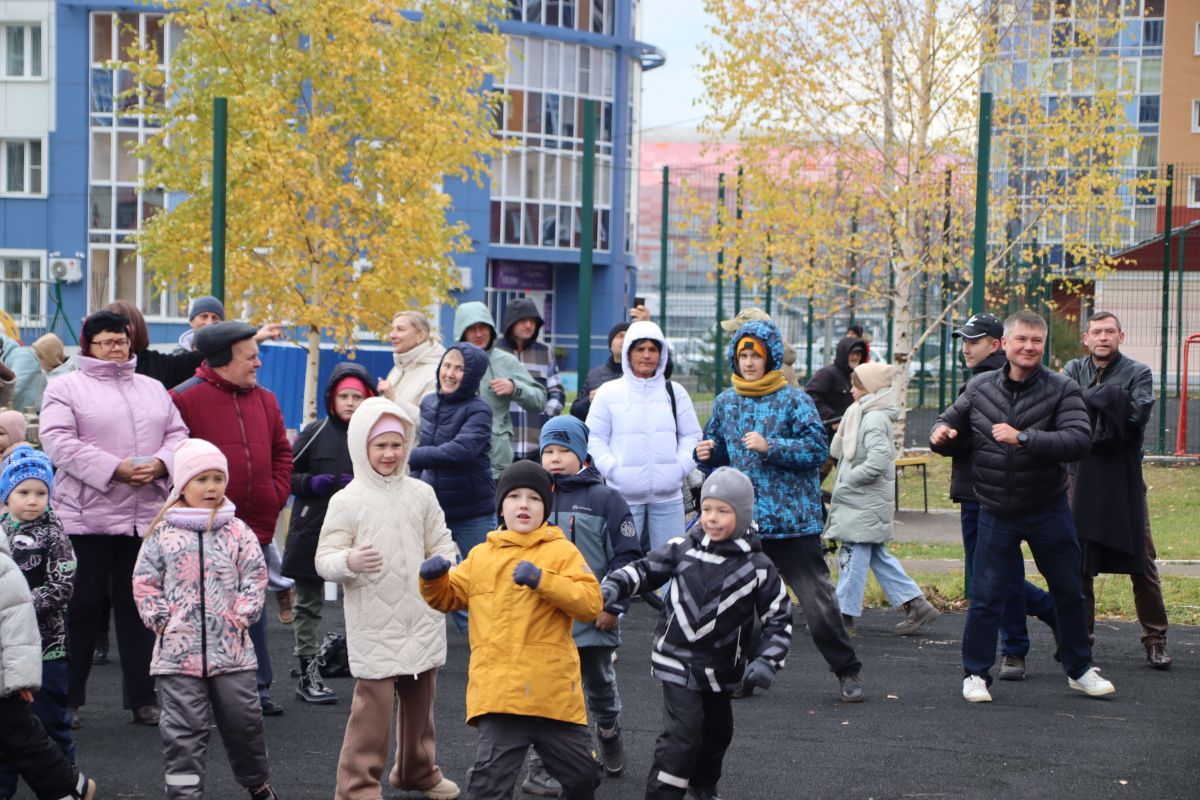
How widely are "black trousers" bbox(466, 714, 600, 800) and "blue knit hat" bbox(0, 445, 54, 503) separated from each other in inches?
87.0

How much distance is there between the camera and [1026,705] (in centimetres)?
769

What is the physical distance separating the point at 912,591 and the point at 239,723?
5291 millimetres

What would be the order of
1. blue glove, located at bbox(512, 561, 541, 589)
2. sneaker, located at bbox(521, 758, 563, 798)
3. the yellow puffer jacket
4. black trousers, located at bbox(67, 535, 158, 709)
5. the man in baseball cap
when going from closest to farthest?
blue glove, located at bbox(512, 561, 541, 589)
the yellow puffer jacket
sneaker, located at bbox(521, 758, 563, 798)
black trousers, located at bbox(67, 535, 158, 709)
the man in baseball cap

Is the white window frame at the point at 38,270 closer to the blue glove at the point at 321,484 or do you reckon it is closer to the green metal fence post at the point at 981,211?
the green metal fence post at the point at 981,211

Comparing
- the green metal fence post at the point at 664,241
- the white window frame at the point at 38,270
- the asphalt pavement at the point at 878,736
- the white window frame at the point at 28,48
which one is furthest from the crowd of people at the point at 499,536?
the white window frame at the point at 28,48


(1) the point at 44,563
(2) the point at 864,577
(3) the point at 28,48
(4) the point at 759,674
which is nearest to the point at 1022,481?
(2) the point at 864,577

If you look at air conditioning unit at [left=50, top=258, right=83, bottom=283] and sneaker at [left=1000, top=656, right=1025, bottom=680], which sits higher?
air conditioning unit at [left=50, top=258, right=83, bottom=283]

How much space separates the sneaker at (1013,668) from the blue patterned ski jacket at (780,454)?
1.57 m

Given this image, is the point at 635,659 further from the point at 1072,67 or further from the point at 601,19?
the point at 601,19

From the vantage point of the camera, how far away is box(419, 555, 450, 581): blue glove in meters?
5.19

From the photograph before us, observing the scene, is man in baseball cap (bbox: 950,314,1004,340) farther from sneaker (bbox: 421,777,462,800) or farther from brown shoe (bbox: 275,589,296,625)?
brown shoe (bbox: 275,589,296,625)

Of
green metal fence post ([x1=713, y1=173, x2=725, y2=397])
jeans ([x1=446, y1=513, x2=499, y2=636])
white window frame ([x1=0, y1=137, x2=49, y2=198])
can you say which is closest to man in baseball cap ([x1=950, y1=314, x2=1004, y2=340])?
jeans ([x1=446, y1=513, x2=499, y2=636])

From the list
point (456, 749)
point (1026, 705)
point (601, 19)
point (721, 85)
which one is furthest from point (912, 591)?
point (601, 19)

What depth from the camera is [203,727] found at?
5617 millimetres
